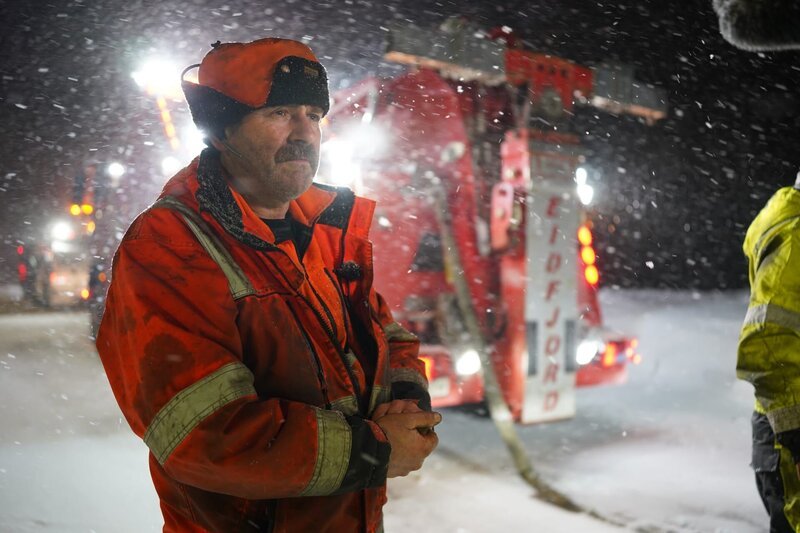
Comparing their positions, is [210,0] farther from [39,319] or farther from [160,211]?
[39,319]

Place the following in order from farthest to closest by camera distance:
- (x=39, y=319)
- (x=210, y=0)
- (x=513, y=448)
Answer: (x=39, y=319) → (x=210, y=0) → (x=513, y=448)

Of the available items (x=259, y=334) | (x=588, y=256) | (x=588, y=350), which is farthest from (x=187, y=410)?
(x=588, y=256)

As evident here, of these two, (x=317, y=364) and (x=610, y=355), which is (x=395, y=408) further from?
(x=610, y=355)

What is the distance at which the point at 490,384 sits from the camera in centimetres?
427

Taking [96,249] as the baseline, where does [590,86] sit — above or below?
above

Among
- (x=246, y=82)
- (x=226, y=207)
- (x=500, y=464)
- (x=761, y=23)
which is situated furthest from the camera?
(x=500, y=464)

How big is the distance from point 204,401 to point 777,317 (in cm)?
164

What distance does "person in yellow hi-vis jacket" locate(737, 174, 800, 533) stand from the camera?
1798 millimetres

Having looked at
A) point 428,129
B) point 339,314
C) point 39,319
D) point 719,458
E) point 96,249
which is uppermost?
point 339,314

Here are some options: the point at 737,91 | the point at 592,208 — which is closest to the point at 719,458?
the point at 592,208

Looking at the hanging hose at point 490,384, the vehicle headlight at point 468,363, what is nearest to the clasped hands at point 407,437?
the hanging hose at point 490,384

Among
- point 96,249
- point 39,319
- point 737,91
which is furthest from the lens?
point 737,91

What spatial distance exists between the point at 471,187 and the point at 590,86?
1.12 metres

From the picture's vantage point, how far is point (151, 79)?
4.79m
